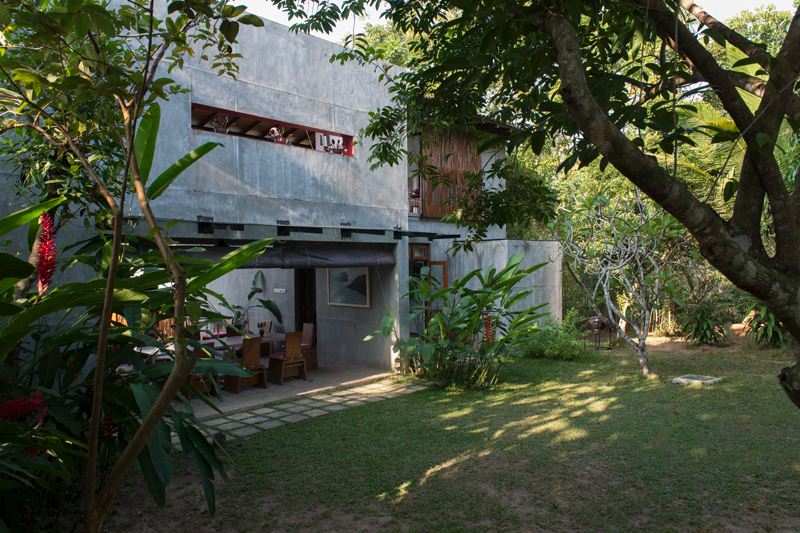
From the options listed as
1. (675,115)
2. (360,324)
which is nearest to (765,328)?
(360,324)

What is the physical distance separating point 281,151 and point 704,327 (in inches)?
364

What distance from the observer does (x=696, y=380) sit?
8.26 meters

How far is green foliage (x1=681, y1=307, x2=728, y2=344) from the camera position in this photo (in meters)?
11.6

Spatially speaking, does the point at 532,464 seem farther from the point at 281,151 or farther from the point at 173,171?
the point at 281,151

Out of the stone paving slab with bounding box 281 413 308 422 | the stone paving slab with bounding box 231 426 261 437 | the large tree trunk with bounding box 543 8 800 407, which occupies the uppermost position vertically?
the large tree trunk with bounding box 543 8 800 407

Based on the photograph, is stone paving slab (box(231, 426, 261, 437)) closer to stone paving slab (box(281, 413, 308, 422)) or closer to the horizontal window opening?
stone paving slab (box(281, 413, 308, 422))

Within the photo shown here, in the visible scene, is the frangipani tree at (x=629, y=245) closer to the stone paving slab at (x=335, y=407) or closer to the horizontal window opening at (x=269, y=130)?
the horizontal window opening at (x=269, y=130)

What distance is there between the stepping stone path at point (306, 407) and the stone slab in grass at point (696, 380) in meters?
3.74

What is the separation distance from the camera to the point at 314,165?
855 centimetres

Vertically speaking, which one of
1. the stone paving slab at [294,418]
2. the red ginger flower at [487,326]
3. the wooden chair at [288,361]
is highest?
the red ginger flower at [487,326]

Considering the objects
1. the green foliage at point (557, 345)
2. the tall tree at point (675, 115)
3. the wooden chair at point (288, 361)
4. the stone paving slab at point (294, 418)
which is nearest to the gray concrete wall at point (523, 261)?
the green foliage at point (557, 345)

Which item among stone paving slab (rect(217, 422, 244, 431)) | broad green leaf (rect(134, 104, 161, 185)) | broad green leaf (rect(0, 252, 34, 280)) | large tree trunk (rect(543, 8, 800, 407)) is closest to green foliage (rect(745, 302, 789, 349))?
large tree trunk (rect(543, 8, 800, 407))

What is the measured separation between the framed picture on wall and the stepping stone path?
5.73 ft

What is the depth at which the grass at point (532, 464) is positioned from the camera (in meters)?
3.92
